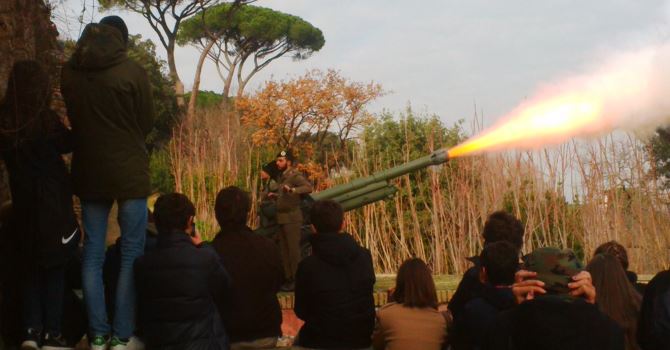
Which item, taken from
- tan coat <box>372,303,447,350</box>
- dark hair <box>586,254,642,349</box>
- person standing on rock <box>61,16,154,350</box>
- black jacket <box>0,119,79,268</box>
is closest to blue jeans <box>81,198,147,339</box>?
person standing on rock <box>61,16,154,350</box>

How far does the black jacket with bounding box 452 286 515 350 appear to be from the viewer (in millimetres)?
5332

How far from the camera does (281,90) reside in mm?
34000

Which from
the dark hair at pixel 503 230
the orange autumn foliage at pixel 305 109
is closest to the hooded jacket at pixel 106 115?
the dark hair at pixel 503 230

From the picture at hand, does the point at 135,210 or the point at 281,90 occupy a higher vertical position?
the point at 281,90

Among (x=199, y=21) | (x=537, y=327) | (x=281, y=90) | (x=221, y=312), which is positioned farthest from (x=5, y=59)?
(x=199, y=21)

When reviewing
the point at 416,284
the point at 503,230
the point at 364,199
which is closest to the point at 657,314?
the point at 416,284

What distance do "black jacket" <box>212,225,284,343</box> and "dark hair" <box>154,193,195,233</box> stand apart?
0.52 meters

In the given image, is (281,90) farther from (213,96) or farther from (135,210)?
(135,210)

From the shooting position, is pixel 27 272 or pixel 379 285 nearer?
pixel 27 272

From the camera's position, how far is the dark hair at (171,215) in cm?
577

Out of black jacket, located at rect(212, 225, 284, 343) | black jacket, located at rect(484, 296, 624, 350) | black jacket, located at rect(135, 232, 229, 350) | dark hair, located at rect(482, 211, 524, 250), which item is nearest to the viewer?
black jacket, located at rect(484, 296, 624, 350)

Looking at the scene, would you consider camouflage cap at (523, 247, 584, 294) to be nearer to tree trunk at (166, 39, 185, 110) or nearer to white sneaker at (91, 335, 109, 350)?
white sneaker at (91, 335, 109, 350)

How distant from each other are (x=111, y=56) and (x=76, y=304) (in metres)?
1.37

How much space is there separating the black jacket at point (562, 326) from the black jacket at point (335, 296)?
1790 millimetres
